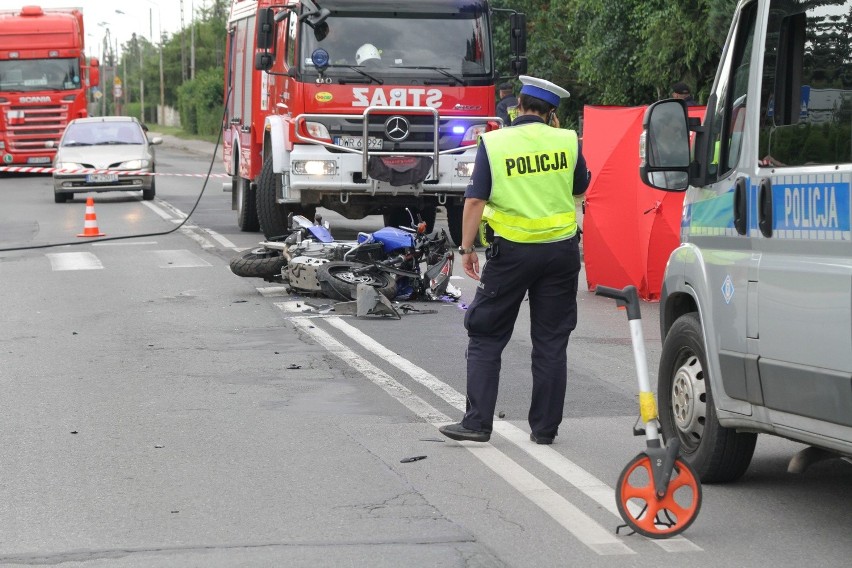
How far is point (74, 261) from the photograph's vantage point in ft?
56.8

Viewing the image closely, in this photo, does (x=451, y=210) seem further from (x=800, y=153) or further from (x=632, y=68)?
(x=800, y=153)

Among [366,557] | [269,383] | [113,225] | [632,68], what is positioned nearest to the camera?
[366,557]

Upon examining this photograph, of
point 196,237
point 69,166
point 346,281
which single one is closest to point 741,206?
point 346,281

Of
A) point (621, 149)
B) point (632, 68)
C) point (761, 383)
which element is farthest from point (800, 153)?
point (632, 68)

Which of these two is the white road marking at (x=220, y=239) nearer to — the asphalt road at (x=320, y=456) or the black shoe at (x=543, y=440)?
the asphalt road at (x=320, y=456)

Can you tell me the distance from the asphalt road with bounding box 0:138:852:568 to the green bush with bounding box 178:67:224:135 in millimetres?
60979

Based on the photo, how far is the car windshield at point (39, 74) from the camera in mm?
37219

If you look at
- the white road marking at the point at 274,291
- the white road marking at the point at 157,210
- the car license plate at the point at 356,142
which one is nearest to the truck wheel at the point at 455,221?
the car license plate at the point at 356,142

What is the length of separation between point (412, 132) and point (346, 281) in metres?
4.43

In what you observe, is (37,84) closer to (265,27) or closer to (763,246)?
(265,27)

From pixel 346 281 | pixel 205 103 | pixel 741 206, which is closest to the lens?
pixel 741 206

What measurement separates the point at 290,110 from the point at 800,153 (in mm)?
12177

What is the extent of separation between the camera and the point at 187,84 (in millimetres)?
85438

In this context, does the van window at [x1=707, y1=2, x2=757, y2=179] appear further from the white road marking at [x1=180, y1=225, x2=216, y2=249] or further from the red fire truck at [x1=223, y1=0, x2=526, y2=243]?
the white road marking at [x1=180, y1=225, x2=216, y2=249]
